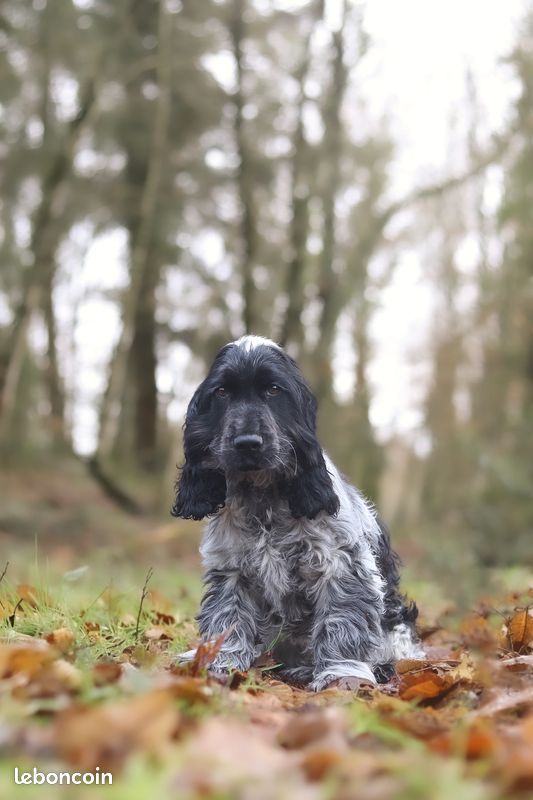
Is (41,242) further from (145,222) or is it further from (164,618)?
(164,618)

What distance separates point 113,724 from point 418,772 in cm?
76

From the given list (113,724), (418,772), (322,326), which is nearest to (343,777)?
(418,772)

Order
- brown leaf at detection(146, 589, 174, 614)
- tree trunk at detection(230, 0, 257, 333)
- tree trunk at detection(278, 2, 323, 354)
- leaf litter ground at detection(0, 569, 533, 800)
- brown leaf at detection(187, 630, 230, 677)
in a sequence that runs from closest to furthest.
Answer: leaf litter ground at detection(0, 569, 533, 800) → brown leaf at detection(187, 630, 230, 677) → brown leaf at detection(146, 589, 174, 614) → tree trunk at detection(278, 2, 323, 354) → tree trunk at detection(230, 0, 257, 333)

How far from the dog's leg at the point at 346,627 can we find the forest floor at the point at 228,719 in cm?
20

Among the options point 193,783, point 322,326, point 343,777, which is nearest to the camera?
point 193,783

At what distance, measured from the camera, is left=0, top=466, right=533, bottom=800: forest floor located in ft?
6.77

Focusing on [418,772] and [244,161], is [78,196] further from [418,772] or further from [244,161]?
[418,772]

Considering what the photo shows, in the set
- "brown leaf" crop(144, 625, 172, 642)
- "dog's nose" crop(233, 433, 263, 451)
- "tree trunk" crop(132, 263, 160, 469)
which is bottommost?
"brown leaf" crop(144, 625, 172, 642)

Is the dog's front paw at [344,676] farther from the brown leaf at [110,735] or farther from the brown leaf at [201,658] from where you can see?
the brown leaf at [110,735]

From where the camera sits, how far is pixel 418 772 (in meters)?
2.07

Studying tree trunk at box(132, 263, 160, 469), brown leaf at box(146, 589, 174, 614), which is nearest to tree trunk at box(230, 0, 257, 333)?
tree trunk at box(132, 263, 160, 469)

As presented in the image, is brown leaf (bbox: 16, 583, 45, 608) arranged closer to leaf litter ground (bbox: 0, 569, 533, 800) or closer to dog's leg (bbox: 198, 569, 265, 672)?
leaf litter ground (bbox: 0, 569, 533, 800)

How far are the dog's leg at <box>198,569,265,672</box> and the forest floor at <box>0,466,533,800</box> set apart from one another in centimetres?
15

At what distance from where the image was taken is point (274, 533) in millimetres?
4523
